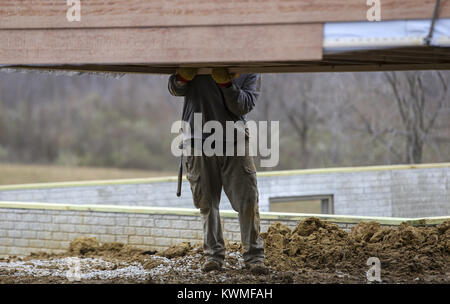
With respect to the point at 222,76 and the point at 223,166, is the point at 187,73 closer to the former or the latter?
the point at 222,76

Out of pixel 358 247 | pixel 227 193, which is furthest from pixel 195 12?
pixel 358 247

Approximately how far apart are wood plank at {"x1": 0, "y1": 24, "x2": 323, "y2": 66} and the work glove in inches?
33.1

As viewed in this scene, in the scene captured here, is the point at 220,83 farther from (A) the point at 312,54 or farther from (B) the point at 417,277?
(B) the point at 417,277

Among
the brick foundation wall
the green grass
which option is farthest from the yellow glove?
the green grass

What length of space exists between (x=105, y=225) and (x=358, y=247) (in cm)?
363

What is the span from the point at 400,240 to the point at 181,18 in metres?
3.44

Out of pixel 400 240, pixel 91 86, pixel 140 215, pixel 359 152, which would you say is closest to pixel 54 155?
pixel 91 86

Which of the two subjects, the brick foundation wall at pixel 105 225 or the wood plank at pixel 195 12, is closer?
the wood plank at pixel 195 12

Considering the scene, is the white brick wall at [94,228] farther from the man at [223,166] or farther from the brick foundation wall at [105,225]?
the man at [223,166]

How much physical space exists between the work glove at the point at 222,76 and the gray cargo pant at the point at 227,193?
700 mm

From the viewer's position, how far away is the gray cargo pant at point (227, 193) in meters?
5.68

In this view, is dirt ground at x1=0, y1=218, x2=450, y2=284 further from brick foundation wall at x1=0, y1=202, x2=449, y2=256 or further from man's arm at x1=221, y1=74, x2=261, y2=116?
man's arm at x1=221, y1=74, x2=261, y2=116

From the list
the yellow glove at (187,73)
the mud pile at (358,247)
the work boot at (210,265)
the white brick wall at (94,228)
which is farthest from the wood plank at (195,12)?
the white brick wall at (94,228)

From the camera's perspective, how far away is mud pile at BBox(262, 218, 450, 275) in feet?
19.7
